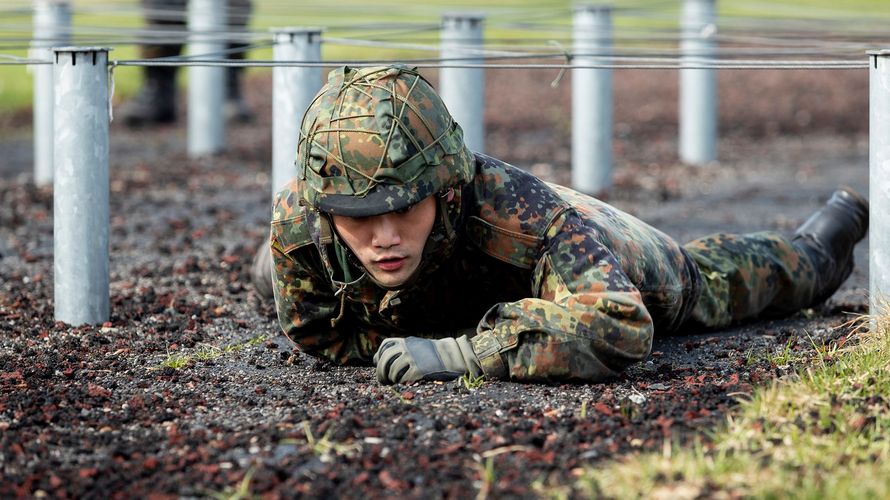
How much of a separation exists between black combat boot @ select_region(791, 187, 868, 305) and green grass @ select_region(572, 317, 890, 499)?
5.24ft

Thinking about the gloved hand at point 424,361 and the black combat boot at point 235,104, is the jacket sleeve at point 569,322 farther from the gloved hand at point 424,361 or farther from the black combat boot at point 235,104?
the black combat boot at point 235,104

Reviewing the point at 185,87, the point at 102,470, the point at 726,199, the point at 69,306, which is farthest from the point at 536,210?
the point at 185,87

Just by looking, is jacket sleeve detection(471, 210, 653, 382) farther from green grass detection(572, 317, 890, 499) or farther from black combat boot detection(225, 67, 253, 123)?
black combat boot detection(225, 67, 253, 123)

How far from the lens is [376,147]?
376 centimetres

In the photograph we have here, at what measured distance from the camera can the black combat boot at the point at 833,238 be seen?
215 inches

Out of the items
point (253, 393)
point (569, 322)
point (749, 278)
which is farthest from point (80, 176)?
point (749, 278)

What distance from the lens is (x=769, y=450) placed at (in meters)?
3.21

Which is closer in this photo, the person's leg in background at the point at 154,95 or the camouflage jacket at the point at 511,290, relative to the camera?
the camouflage jacket at the point at 511,290

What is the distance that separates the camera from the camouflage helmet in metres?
3.75

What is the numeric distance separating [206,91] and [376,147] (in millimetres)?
6935

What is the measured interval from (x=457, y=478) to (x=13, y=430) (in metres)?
1.33

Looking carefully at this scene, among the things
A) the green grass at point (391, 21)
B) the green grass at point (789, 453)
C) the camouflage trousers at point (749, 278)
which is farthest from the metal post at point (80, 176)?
the green grass at point (391, 21)

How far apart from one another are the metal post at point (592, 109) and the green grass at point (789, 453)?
16.4ft

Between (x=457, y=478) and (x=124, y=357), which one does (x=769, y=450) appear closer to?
(x=457, y=478)
